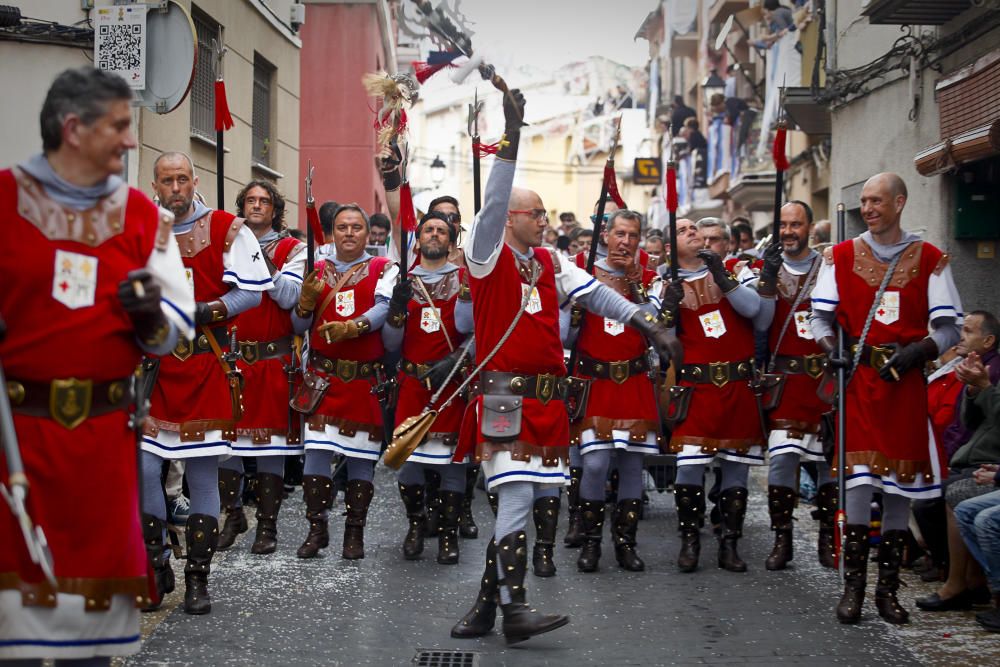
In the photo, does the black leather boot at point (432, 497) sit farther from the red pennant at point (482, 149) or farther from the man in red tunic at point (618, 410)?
the red pennant at point (482, 149)

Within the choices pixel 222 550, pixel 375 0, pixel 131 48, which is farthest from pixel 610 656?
pixel 375 0

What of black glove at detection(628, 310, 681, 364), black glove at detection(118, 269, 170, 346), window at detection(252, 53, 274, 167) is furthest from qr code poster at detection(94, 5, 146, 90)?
window at detection(252, 53, 274, 167)

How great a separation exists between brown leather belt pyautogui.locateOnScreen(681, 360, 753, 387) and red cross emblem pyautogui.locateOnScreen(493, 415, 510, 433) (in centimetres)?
239

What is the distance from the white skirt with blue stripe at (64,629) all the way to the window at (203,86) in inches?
426

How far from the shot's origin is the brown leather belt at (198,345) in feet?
21.9

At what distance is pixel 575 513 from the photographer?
948 centimetres

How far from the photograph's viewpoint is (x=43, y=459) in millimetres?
3834

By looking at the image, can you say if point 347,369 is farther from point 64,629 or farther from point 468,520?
point 64,629

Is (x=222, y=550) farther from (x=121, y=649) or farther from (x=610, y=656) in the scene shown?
(x=121, y=649)

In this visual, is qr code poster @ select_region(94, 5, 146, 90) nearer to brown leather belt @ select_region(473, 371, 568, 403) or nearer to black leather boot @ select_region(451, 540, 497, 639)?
brown leather belt @ select_region(473, 371, 568, 403)

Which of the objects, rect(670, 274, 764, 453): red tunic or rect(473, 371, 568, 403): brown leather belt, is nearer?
rect(473, 371, 568, 403): brown leather belt

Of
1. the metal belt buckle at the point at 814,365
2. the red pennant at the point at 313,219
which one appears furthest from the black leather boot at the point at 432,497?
the metal belt buckle at the point at 814,365

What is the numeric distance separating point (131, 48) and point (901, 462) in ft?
19.3

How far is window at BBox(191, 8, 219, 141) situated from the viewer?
1430cm
